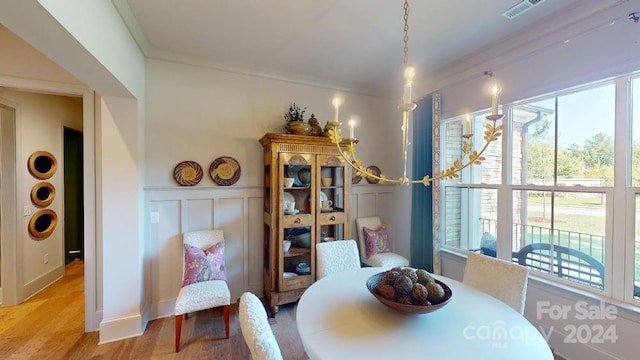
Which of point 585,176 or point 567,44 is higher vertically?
point 567,44

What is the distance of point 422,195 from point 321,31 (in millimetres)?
2215

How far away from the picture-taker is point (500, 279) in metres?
1.68

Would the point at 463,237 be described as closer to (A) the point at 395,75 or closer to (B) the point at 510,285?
(B) the point at 510,285

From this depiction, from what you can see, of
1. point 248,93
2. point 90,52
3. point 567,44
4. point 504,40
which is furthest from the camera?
point 248,93

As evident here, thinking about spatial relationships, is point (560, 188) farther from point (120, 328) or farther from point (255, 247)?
point (120, 328)

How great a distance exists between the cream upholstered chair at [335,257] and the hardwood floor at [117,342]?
71 cm

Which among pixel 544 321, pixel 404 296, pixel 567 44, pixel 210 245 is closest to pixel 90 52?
pixel 210 245

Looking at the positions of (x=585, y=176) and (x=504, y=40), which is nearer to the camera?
(x=585, y=176)

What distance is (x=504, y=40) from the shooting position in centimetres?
229

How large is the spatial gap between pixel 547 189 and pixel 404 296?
76.2 inches

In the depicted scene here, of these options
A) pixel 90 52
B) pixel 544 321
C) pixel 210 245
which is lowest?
pixel 544 321

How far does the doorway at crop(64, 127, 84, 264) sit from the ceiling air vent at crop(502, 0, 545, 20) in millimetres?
6077

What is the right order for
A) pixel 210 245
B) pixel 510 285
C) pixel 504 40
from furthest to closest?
1. pixel 210 245
2. pixel 504 40
3. pixel 510 285

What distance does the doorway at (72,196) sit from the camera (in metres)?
4.21
